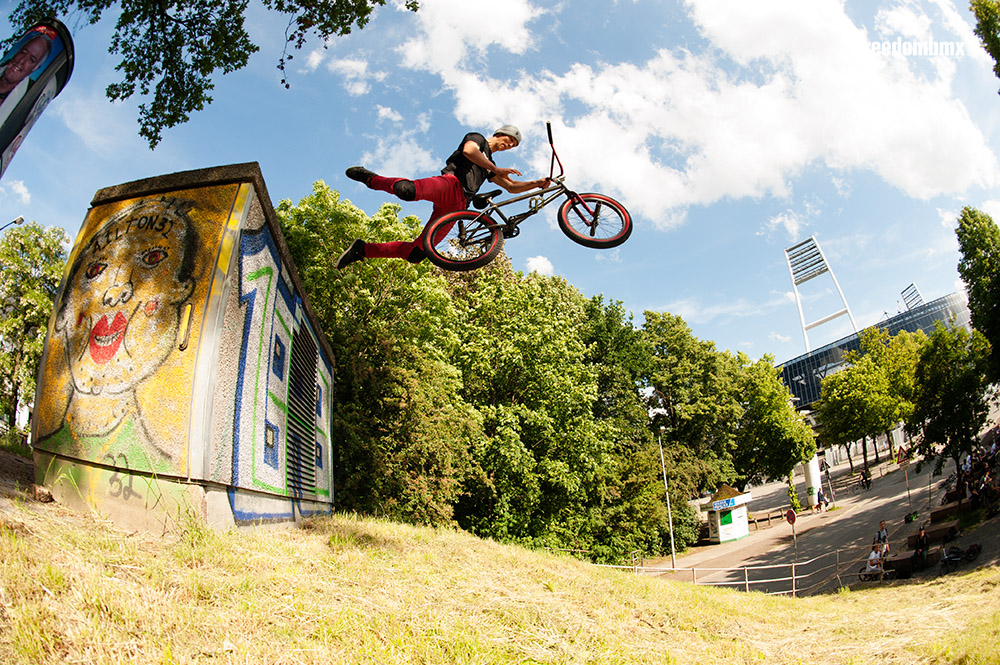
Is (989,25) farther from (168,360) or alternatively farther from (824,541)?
(168,360)

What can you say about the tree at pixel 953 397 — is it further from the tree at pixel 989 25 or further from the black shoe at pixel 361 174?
the black shoe at pixel 361 174

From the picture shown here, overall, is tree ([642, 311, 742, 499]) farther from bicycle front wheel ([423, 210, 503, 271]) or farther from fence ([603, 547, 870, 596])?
bicycle front wheel ([423, 210, 503, 271])

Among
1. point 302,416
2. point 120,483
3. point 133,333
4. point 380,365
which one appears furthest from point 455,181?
point 380,365

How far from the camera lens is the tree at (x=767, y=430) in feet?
141

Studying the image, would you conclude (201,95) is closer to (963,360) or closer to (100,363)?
(100,363)

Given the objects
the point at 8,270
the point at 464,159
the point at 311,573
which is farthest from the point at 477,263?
the point at 8,270

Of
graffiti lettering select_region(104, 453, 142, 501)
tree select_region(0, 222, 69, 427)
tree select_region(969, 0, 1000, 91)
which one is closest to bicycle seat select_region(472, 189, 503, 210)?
graffiti lettering select_region(104, 453, 142, 501)

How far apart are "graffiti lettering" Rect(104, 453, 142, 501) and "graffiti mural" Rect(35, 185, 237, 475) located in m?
0.03

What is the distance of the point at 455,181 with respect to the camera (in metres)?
7.71

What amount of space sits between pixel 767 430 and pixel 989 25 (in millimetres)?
30436

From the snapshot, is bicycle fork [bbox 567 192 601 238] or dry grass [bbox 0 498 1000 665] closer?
dry grass [bbox 0 498 1000 665]

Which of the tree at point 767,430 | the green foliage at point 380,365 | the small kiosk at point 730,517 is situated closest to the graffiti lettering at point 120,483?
the green foliage at point 380,365

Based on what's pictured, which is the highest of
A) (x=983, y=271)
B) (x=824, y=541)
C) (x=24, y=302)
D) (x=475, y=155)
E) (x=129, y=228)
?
(x=24, y=302)

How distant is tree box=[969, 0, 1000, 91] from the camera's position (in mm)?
19312
